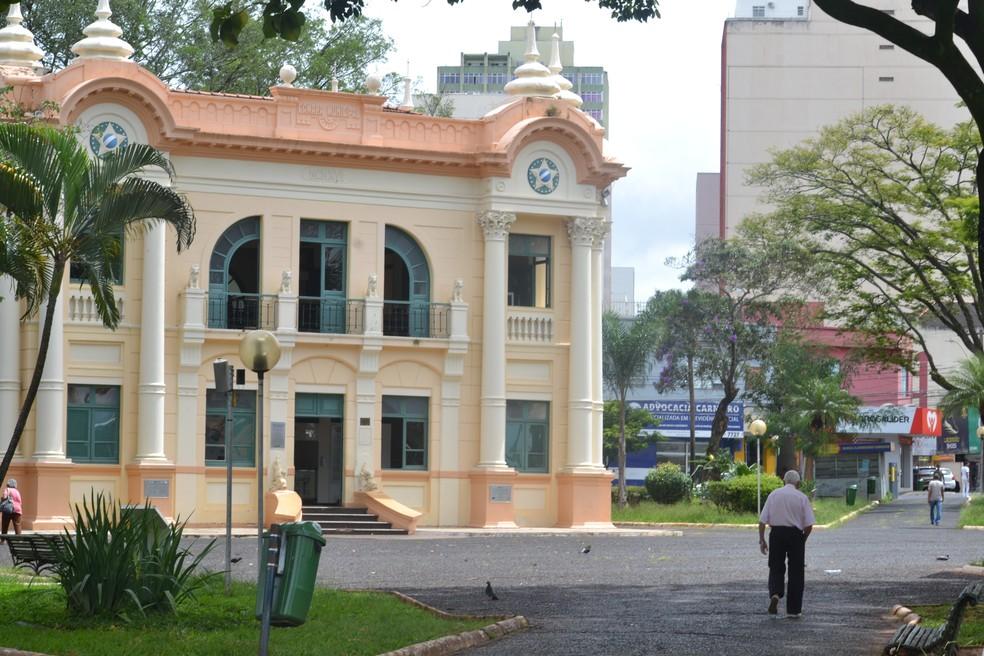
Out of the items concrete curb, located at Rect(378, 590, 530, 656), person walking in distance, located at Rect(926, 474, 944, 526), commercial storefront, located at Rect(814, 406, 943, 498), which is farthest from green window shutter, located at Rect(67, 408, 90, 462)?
commercial storefront, located at Rect(814, 406, 943, 498)

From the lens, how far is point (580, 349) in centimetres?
4147

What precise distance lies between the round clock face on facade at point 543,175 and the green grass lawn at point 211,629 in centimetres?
2381

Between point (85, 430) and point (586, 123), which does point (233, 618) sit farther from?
point (586, 123)

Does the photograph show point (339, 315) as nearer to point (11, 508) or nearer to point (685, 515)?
point (11, 508)

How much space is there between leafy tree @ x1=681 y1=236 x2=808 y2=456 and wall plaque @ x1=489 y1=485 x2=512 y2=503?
63.4 ft

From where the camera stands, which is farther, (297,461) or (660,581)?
(297,461)

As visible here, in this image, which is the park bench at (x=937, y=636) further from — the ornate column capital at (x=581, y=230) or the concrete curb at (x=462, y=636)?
the ornate column capital at (x=581, y=230)

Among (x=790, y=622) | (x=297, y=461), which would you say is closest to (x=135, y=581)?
(x=790, y=622)

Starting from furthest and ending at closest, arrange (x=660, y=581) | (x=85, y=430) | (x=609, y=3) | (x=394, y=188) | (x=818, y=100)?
(x=818, y=100) → (x=394, y=188) → (x=85, y=430) → (x=660, y=581) → (x=609, y=3)

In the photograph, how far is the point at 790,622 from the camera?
17.4 metres

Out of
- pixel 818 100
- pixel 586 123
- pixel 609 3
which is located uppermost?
pixel 818 100

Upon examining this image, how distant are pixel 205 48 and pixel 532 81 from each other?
12037 millimetres

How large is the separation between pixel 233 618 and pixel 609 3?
6775 mm

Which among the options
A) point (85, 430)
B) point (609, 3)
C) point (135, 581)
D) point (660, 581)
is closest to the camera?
point (135, 581)
